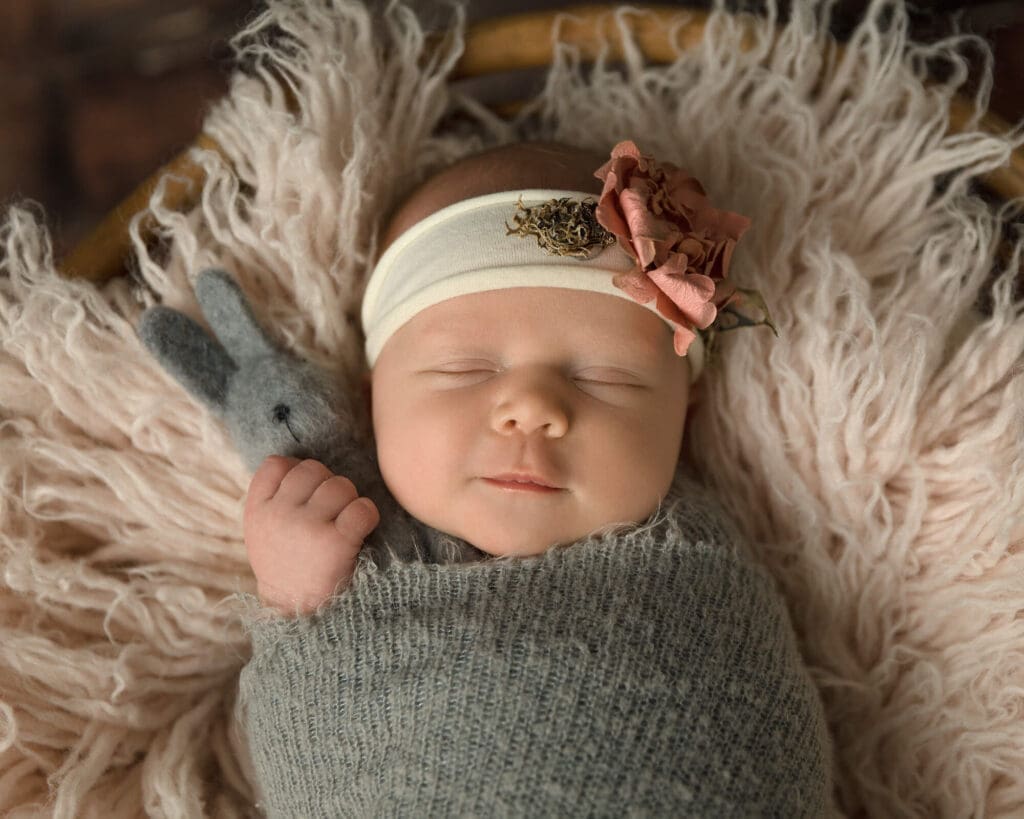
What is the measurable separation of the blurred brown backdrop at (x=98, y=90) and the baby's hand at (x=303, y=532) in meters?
0.87

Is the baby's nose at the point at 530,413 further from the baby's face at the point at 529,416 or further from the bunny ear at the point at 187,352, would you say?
the bunny ear at the point at 187,352

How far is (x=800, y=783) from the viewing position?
91 cm

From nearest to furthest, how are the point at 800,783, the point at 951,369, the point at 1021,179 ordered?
the point at 800,783 < the point at 951,369 < the point at 1021,179

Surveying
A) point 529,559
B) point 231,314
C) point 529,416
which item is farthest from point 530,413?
point 231,314

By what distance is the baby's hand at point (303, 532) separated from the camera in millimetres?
955

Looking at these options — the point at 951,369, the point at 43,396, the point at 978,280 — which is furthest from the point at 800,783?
the point at 43,396

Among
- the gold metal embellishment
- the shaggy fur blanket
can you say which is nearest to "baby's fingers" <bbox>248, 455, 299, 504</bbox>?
the shaggy fur blanket

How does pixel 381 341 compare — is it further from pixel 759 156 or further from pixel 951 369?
pixel 951 369

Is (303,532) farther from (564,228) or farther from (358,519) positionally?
(564,228)

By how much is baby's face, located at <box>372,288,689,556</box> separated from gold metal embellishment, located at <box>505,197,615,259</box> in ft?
0.15

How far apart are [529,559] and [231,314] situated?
0.43 metres

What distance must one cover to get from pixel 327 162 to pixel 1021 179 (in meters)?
0.81

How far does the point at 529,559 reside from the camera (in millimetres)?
937

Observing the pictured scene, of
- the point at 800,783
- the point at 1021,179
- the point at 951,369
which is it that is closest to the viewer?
the point at 800,783
